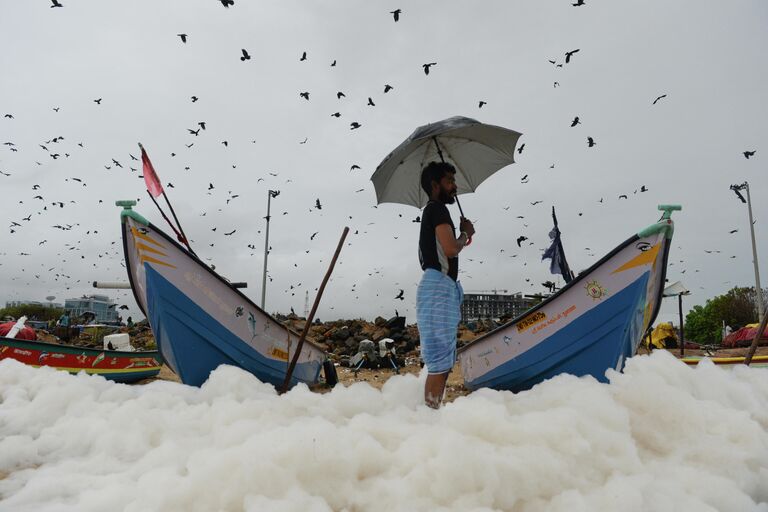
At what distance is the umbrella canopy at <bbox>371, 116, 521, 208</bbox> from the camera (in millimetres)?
4234

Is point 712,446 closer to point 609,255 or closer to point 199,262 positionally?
point 609,255

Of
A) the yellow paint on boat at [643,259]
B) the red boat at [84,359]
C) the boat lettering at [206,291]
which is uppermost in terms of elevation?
the yellow paint on boat at [643,259]

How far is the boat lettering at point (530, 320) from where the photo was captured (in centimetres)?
444

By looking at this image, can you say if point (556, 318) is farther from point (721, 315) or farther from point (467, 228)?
point (721, 315)

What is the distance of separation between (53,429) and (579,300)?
4.52 m

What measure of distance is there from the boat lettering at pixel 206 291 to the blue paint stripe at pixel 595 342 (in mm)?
3322

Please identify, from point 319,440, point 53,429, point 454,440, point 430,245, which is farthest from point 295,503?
point 53,429

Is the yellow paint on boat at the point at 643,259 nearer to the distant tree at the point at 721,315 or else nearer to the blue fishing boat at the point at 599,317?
the blue fishing boat at the point at 599,317

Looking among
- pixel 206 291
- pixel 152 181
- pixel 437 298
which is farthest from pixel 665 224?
pixel 152 181

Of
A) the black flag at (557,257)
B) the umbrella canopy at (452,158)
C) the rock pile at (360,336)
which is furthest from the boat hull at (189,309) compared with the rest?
the rock pile at (360,336)

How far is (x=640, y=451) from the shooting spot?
2299 millimetres

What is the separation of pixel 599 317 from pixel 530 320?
743mm

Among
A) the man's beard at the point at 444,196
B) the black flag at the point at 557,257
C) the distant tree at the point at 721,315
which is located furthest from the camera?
the distant tree at the point at 721,315

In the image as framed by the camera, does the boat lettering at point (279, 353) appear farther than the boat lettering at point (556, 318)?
Yes
